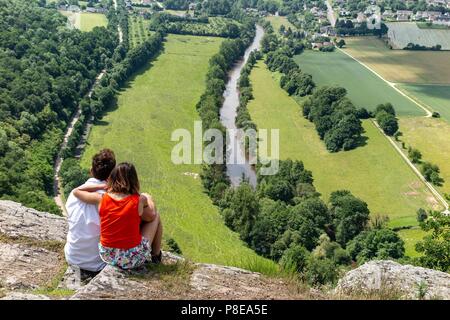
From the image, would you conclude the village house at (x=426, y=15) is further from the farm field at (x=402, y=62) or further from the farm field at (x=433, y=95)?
the farm field at (x=433, y=95)

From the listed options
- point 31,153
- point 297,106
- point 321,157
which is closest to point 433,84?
point 297,106

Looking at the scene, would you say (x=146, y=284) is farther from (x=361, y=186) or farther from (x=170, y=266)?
(x=361, y=186)

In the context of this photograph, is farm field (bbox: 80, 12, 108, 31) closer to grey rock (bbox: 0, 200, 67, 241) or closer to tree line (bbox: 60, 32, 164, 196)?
tree line (bbox: 60, 32, 164, 196)

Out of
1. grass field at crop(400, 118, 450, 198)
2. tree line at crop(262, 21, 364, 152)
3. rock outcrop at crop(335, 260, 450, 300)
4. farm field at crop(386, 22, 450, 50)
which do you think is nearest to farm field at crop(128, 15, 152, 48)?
tree line at crop(262, 21, 364, 152)

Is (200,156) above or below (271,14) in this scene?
below

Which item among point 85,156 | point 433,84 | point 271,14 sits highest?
point 271,14

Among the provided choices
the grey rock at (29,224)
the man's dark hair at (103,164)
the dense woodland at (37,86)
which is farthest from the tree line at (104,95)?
the man's dark hair at (103,164)
